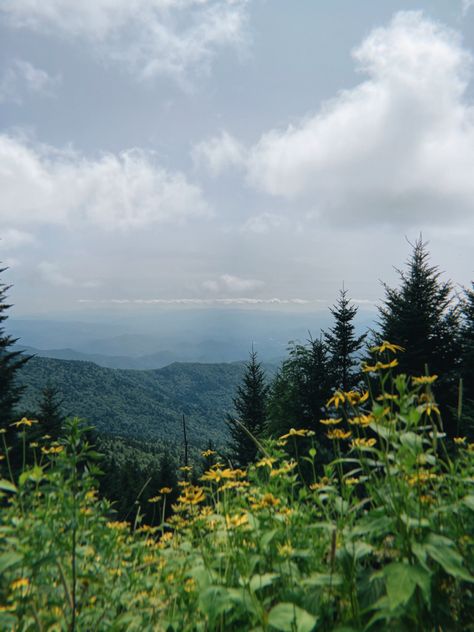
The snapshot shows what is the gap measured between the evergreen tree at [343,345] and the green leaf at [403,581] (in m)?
25.8

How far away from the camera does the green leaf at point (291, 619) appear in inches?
59.6

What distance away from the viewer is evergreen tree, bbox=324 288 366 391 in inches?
1047

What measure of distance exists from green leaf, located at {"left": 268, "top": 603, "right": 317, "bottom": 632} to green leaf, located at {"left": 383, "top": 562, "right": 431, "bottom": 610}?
1.36 feet

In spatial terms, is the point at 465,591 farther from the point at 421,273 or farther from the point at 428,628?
the point at 421,273

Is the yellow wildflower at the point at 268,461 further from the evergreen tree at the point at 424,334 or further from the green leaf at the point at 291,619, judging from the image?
the evergreen tree at the point at 424,334

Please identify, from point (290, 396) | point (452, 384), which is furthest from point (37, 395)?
point (452, 384)

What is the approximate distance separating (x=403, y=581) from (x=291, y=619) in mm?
582

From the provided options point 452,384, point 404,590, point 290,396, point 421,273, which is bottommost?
point 290,396

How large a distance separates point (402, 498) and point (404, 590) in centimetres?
43

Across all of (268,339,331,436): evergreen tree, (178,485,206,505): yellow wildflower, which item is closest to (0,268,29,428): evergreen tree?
(268,339,331,436): evergreen tree

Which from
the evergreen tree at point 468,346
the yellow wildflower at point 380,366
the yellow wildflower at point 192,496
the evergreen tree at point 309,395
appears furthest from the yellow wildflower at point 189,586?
the evergreen tree at point 309,395

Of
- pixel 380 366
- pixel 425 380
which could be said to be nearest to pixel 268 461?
pixel 380 366

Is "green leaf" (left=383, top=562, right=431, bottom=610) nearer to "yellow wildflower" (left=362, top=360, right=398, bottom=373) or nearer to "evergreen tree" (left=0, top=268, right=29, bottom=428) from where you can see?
"yellow wildflower" (left=362, top=360, right=398, bottom=373)

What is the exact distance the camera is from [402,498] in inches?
65.7
